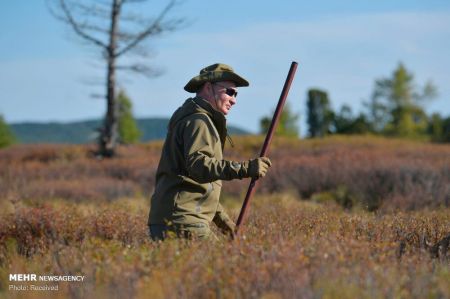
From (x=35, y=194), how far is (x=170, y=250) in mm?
10509

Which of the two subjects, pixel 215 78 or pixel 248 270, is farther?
pixel 215 78

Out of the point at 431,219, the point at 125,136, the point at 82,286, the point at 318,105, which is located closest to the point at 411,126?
the point at 318,105

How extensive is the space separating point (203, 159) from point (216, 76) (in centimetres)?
73

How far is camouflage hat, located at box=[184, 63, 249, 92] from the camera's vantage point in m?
5.83

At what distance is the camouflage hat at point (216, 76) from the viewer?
19.1 feet

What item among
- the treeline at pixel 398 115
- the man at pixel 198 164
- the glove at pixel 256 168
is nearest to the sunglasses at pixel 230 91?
the man at pixel 198 164

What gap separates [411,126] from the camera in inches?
2073

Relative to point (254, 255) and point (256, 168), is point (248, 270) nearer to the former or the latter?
point (254, 255)

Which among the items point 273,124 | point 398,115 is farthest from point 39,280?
point 398,115

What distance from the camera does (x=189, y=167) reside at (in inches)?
214

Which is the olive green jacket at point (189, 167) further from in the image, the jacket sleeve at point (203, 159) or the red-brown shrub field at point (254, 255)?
the red-brown shrub field at point (254, 255)

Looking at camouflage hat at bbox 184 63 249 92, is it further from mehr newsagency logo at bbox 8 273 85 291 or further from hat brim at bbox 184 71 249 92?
mehr newsagency logo at bbox 8 273 85 291

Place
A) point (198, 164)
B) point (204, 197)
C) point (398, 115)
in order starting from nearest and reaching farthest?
point (198, 164) < point (204, 197) < point (398, 115)

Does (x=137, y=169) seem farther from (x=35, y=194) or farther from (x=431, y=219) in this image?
(x=431, y=219)
